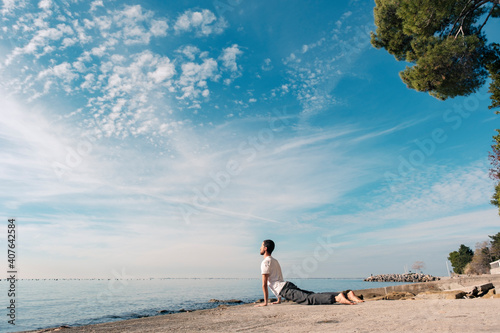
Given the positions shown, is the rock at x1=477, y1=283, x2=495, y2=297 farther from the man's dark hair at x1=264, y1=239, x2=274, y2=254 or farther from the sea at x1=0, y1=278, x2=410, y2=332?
the sea at x1=0, y1=278, x2=410, y2=332

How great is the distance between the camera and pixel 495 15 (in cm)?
1259

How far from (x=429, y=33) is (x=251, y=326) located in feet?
47.2

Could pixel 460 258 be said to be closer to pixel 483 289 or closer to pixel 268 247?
pixel 483 289

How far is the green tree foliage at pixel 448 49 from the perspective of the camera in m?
11.9

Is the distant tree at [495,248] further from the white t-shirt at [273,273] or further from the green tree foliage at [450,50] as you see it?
the white t-shirt at [273,273]

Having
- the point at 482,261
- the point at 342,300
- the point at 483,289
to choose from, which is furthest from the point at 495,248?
the point at 342,300

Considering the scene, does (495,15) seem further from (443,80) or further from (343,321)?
(343,321)

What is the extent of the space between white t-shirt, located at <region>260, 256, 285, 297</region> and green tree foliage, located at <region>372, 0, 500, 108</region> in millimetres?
11100

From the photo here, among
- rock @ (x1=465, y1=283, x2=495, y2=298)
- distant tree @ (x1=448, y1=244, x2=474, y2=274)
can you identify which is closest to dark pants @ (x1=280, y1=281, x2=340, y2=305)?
rock @ (x1=465, y1=283, x2=495, y2=298)

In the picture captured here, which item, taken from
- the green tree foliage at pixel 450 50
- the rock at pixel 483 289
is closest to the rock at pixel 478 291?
the rock at pixel 483 289

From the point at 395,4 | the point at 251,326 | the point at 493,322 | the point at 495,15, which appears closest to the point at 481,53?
the point at 495,15

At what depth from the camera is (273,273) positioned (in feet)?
21.0

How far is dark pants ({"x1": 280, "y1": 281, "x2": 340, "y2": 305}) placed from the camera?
5690 millimetres

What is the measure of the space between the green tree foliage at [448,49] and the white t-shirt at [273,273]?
36.4 feet
